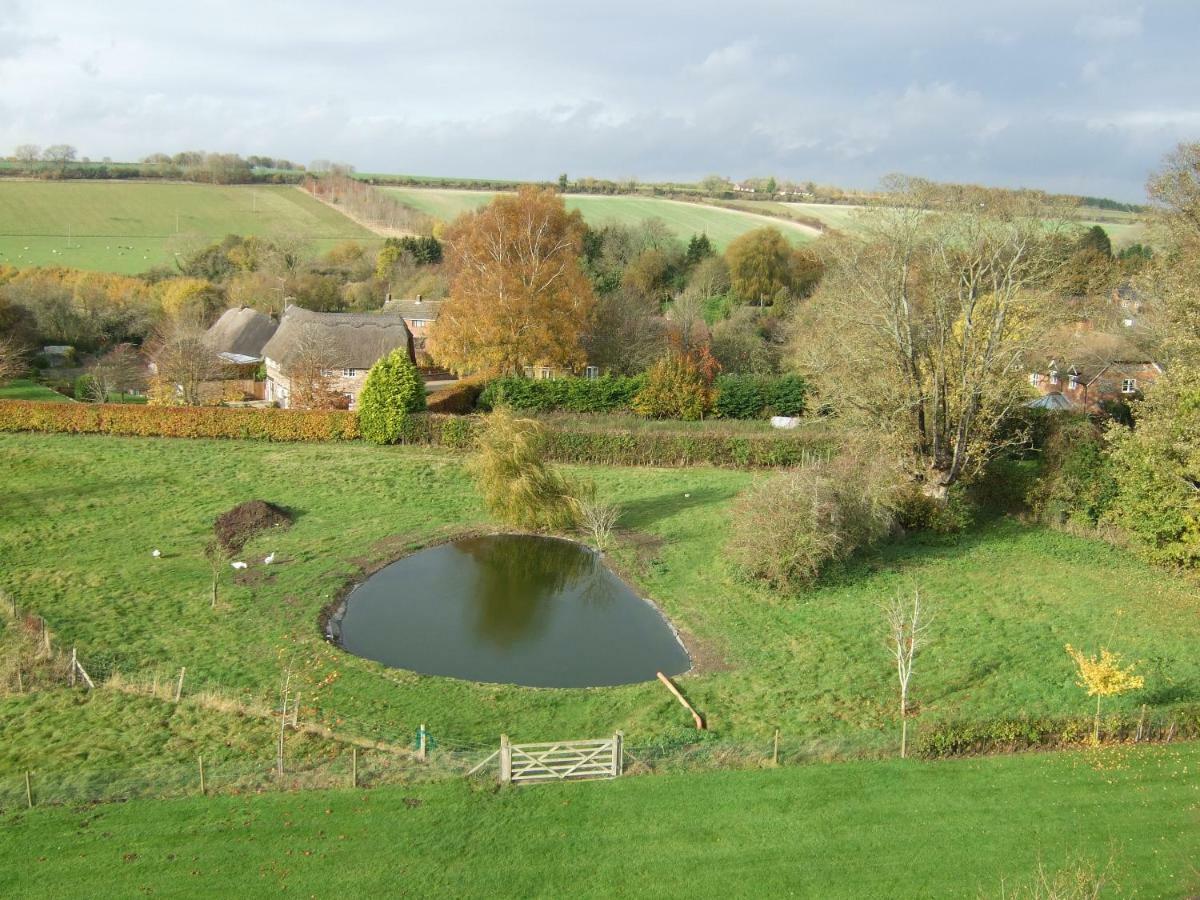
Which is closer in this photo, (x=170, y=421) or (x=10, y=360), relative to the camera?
(x=170, y=421)

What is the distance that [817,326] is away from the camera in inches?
1672

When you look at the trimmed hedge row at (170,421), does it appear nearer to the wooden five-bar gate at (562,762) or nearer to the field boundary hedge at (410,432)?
the field boundary hedge at (410,432)

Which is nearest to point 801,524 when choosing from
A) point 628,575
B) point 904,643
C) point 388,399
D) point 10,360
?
point 904,643

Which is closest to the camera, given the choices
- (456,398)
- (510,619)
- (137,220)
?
(510,619)

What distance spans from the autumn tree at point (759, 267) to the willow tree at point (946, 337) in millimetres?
32981

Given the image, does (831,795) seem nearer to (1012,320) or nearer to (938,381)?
(938,381)

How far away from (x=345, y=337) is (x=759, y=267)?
3077 cm

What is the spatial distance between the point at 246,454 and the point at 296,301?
33.9 m

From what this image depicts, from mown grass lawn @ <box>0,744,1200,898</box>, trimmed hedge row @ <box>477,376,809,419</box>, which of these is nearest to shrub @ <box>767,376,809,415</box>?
trimmed hedge row @ <box>477,376,809,419</box>

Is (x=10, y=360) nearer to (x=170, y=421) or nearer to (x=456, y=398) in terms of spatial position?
(x=170, y=421)

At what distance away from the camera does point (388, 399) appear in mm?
36969

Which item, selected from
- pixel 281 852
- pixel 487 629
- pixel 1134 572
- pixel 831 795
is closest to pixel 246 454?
pixel 487 629

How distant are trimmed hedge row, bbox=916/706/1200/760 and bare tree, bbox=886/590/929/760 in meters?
0.72

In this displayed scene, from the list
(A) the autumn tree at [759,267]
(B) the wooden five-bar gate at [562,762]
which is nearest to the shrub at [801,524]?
(B) the wooden five-bar gate at [562,762]
